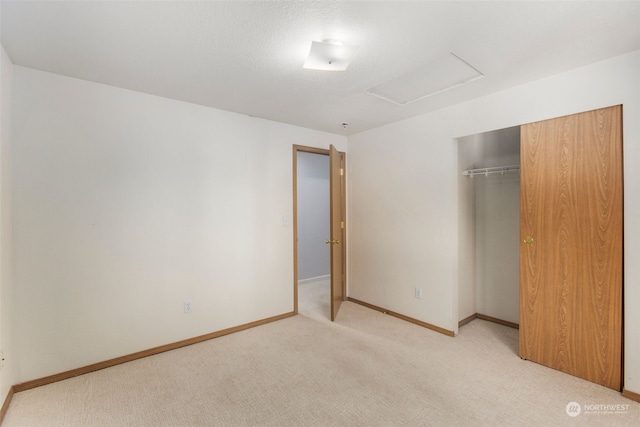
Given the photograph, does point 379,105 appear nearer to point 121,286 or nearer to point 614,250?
point 614,250

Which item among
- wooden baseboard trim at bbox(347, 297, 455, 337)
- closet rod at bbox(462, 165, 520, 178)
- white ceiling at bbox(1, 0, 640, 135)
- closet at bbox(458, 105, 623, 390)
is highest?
white ceiling at bbox(1, 0, 640, 135)

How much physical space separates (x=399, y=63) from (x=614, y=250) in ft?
6.70

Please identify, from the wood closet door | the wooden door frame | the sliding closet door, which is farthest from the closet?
the wooden door frame

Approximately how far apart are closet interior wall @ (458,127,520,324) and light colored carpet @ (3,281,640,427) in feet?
1.88

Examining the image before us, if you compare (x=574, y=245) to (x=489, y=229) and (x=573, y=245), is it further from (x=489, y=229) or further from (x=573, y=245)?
(x=489, y=229)

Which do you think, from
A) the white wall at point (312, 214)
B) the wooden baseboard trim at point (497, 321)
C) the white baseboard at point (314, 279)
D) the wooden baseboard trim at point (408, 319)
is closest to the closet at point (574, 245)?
the wooden baseboard trim at point (408, 319)

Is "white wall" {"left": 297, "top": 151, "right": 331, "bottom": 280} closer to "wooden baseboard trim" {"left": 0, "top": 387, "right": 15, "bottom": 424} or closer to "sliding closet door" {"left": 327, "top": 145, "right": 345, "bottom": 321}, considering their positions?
"sliding closet door" {"left": 327, "top": 145, "right": 345, "bottom": 321}

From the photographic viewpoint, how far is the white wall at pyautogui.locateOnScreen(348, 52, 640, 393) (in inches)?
80.5

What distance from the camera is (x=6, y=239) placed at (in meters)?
2.05

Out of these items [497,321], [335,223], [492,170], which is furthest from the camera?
[335,223]

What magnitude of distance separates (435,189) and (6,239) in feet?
12.0

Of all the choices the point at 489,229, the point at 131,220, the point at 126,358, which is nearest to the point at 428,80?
the point at 489,229

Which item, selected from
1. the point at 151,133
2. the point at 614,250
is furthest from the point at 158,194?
the point at 614,250

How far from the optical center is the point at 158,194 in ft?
9.12
